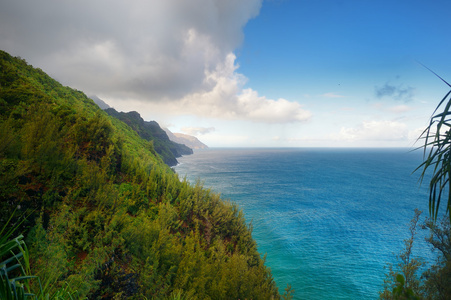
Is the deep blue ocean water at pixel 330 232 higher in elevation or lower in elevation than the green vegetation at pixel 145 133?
lower

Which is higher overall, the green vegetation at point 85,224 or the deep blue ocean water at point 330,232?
the green vegetation at point 85,224

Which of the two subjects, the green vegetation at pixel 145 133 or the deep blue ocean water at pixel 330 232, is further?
the green vegetation at pixel 145 133

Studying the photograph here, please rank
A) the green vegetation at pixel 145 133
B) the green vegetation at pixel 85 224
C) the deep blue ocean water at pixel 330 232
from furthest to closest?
the green vegetation at pixel 145 133 < the deep blue ocean water at pixel 330 232 < the green vegetation at pixel 85 224

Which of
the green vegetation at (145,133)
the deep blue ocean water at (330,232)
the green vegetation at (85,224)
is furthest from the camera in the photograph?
the green vegetation at (145,133)

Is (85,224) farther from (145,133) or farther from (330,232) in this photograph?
(145,133)

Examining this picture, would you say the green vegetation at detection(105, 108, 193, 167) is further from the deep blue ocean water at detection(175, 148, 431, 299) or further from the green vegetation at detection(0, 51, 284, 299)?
the green vegetation at detection(0, 51, 284, 299)

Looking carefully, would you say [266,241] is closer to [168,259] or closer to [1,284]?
[168,259]

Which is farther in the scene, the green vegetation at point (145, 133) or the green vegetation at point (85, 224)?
the green vegetation at point (145, 133)

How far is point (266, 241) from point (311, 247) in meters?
5.61

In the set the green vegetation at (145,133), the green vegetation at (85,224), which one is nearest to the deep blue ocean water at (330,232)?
the green vegetation at (85,224)

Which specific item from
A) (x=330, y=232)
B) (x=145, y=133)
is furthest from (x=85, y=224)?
(x=145, y=133)

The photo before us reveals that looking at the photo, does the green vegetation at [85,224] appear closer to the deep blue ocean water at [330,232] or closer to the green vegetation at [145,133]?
the deep blue ocean water at [330,232]

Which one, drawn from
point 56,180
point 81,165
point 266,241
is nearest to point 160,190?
point 81,165

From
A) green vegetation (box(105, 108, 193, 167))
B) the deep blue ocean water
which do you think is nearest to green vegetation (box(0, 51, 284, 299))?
the deep blue ocean water
